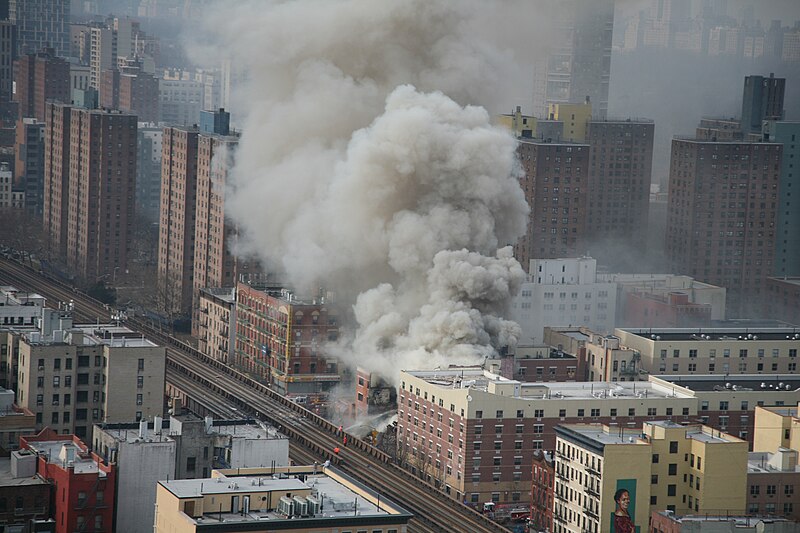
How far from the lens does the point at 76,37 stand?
133 metres

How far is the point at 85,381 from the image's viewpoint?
41281 millimetres

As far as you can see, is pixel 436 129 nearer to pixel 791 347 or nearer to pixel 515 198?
pixel 515 198

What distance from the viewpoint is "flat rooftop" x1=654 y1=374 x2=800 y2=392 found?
4628 cm

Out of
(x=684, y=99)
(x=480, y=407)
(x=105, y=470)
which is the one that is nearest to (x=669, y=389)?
(x=480, y=407)

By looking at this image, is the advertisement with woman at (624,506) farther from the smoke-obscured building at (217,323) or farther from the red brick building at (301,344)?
the smoke-obscured building at (217,323)

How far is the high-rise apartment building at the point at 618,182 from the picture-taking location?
76562 mm

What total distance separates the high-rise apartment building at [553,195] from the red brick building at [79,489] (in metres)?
32.7

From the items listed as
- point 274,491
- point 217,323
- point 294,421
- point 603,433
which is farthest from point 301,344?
point 274,491

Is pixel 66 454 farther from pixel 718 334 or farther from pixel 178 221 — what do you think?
pixel 178 221

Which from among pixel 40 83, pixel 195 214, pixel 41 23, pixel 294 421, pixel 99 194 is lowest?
pixel 294 421

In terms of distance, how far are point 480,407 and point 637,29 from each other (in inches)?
2283

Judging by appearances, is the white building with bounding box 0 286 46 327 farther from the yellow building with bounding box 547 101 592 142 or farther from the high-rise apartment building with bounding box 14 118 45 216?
the high-rise apartment building with bounding box 14 118 45 216

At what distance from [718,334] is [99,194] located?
30145mm

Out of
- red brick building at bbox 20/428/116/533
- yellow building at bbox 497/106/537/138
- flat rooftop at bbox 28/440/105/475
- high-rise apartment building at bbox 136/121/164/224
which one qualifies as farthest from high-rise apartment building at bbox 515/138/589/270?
red brick building at bbox 20/428/116/533
